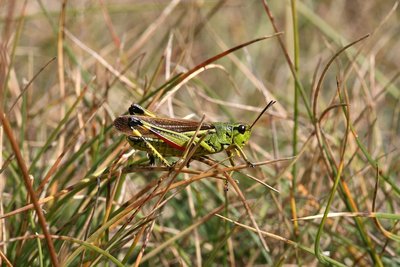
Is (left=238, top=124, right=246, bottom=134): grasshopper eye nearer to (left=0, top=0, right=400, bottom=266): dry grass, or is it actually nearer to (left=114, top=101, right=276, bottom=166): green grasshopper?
(left=114, top=101, right=276, bottom=166): green grasshopper

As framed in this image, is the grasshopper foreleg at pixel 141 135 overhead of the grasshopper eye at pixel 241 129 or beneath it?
overhead

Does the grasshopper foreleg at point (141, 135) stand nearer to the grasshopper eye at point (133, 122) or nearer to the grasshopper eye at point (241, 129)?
the grasshopper eye at point (133, 122)

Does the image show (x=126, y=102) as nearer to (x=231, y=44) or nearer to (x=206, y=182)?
(x=206, y=182)

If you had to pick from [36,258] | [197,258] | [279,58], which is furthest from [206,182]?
[279,58]

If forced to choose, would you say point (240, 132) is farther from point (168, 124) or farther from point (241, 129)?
point (168, 124)

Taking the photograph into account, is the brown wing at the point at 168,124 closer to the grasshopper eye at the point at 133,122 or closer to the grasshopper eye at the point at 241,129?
the grasshopper eye at the point at 133,122

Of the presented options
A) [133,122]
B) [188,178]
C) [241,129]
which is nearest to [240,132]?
[241,129]

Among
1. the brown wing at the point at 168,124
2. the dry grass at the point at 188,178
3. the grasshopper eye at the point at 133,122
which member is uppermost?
the grasshopper eye at the point at 133,122

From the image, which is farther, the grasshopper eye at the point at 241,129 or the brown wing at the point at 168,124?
the grasshopper eye at the point at 241,129

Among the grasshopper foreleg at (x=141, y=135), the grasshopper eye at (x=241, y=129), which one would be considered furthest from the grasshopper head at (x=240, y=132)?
the grasshopper foreleg at (x=141, y=135)
